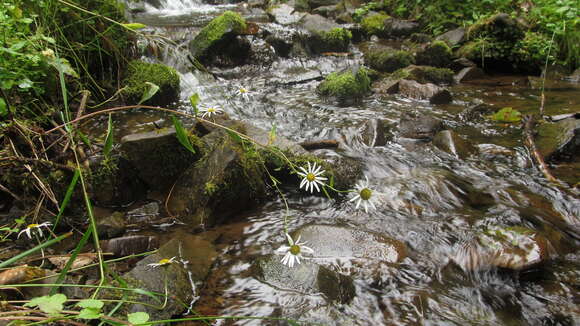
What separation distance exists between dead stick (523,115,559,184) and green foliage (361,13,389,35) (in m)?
5.62

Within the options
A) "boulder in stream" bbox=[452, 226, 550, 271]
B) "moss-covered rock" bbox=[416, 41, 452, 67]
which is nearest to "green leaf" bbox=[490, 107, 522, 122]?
"boulder in stream" bbox=[452, 226, 550, 271]

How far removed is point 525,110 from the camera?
4.71m

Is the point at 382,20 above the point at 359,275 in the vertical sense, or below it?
above

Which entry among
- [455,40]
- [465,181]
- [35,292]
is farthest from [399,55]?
[35,292]

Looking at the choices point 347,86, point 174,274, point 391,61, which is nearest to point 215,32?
point 347,86

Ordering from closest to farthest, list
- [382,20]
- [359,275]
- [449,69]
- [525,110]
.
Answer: [359,275] < [525,110] < [449,69] < [382,20]

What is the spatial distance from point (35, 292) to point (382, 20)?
373 inches

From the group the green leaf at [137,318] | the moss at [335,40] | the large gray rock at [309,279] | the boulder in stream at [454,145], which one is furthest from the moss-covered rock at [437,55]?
the green leaf at [137,318]

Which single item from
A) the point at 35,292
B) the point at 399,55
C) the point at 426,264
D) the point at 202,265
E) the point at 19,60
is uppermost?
the point at 19,60

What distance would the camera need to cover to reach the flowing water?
1896 mm

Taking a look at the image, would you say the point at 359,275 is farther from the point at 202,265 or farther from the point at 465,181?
the point at 465,181

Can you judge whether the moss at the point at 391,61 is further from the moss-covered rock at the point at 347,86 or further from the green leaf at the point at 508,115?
the green leaf at the point at 508,115

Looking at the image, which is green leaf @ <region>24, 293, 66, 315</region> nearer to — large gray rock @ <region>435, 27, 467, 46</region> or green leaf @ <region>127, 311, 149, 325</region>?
green leaf @ <region>127, 311, 149, 325</region>

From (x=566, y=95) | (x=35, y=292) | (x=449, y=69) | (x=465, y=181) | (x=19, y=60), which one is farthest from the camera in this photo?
(x=449, y=69)
